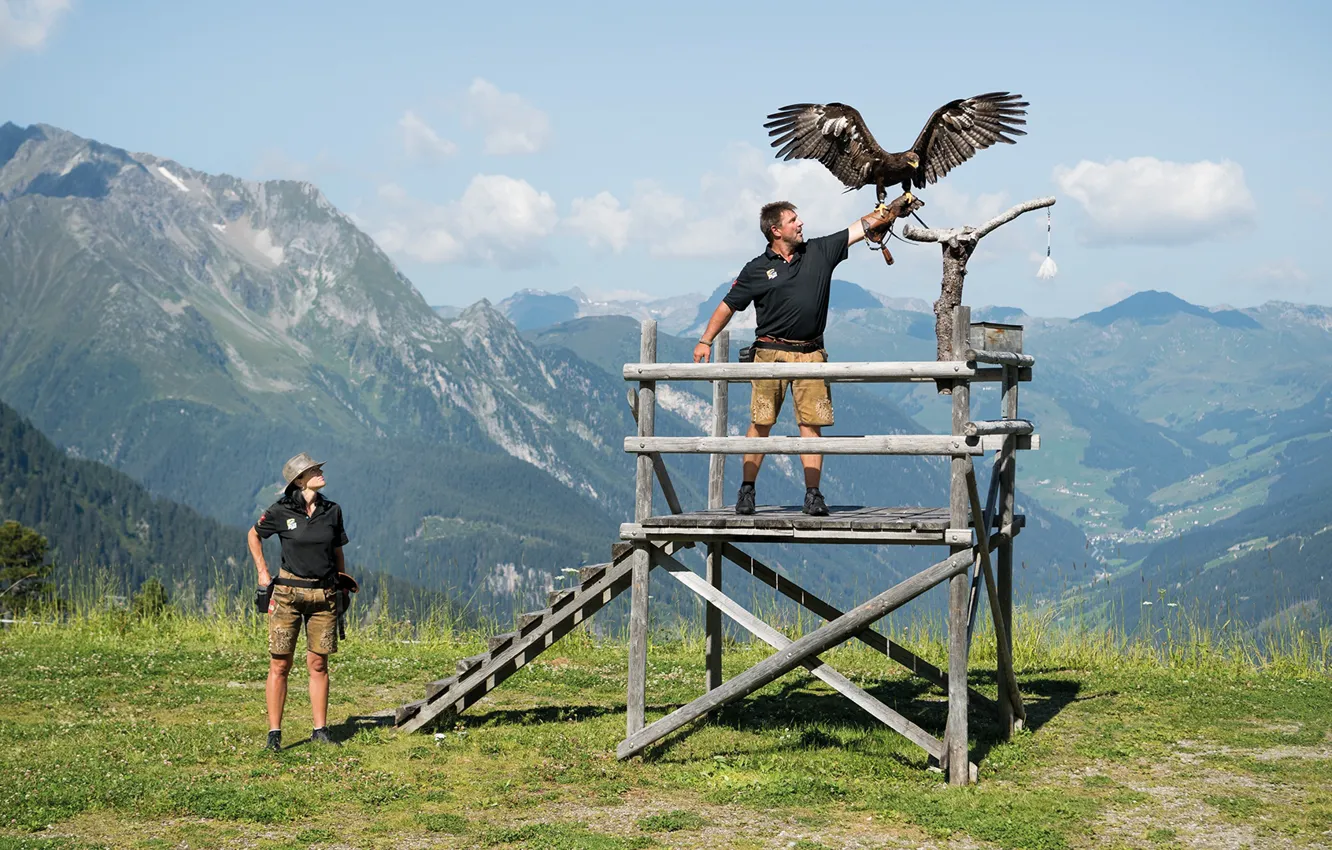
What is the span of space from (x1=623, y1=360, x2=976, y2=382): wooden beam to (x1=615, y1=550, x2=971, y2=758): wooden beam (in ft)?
5.49

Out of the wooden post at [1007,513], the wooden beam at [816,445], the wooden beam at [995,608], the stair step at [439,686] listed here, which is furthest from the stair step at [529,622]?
the wooden post at [1007,513]

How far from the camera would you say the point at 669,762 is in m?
13.6

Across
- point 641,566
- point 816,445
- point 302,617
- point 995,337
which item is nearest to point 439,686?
point 302,617

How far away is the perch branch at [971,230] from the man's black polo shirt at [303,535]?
6.16m

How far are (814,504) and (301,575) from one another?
505 cm

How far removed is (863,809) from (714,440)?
361 centimetres

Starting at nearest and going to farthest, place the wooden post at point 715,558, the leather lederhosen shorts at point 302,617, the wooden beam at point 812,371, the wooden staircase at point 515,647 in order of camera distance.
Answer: the wooden beam at point 812,371 < the leather lederhosen shorts at point 302,617 < the wooden staircase at point 515,647 < the wooden post at point 715,558

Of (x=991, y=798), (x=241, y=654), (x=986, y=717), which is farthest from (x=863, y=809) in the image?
(x=241, y=654)

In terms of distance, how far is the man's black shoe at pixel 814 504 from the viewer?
13.7m

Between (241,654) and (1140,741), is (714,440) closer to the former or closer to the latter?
(1140,741)

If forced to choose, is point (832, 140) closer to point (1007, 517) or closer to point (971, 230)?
point (971, 230)

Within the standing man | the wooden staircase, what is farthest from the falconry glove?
the wooden staircase

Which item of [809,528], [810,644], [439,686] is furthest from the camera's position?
[439,686]

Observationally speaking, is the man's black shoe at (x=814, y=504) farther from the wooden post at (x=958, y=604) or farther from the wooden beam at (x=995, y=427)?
the wooden beam at (x=995, y=427)
